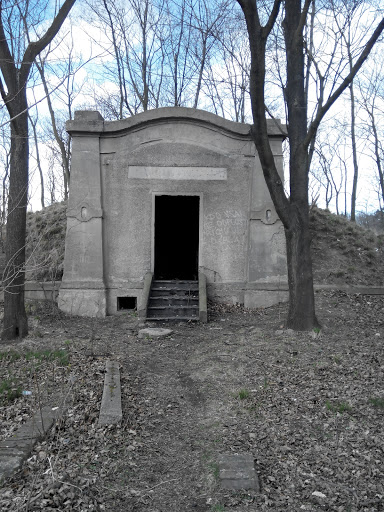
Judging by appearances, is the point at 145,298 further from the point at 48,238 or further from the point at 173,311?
the point at 48,238

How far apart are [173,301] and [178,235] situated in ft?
19.9

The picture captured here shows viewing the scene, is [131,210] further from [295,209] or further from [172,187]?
[295,209]

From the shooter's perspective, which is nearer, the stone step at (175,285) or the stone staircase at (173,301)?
the stone staircase at (173,301)

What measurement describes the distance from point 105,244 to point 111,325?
2008mm

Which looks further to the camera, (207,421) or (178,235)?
(178,235)

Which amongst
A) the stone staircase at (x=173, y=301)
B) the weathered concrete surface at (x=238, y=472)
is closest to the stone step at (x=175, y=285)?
the stone staircase at (x=173, y=301)

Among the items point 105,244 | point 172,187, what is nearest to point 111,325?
point 105,244

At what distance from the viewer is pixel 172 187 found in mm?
10641

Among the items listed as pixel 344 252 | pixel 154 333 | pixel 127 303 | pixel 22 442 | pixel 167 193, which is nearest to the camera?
pixel 22 442

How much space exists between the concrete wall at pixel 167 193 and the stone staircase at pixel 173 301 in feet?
1.59

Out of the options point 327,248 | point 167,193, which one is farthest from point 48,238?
point 327,248

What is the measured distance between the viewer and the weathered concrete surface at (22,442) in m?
3.61

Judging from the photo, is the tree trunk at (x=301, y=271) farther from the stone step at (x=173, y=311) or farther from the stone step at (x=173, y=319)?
the stone step at (x=173, y=311)

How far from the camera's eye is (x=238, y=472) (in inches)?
145
